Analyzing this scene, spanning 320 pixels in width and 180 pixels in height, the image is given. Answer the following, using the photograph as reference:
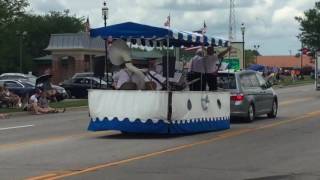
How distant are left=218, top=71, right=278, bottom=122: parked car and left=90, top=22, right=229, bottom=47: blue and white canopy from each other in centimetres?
257

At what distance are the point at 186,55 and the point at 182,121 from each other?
396cm

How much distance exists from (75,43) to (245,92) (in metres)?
53.3

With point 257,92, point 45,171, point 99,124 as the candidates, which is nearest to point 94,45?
point 257,92

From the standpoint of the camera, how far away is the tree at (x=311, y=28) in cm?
9025

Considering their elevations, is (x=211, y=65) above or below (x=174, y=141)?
above

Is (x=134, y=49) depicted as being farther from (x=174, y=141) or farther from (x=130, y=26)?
(x=174, y=141)

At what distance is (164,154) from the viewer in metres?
13.4

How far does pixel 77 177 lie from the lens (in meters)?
10.5

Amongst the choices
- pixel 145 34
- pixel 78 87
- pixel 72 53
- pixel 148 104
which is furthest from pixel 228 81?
pixel 72 53

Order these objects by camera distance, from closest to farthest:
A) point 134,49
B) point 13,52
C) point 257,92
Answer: point 134,49
point 257,92
point 13,52

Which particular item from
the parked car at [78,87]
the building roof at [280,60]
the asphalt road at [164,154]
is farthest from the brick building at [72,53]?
the building roof at [280,60]

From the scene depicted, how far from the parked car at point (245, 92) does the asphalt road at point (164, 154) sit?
1.28 meters

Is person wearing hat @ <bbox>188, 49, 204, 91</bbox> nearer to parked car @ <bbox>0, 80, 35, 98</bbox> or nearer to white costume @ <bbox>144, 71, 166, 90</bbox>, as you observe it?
white costume @ <bbox>144, 71, 166, 90</bbox>

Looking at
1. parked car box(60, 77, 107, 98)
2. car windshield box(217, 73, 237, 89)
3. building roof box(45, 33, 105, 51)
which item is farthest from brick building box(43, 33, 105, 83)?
car windshield box(217, 73, 237, 89)
